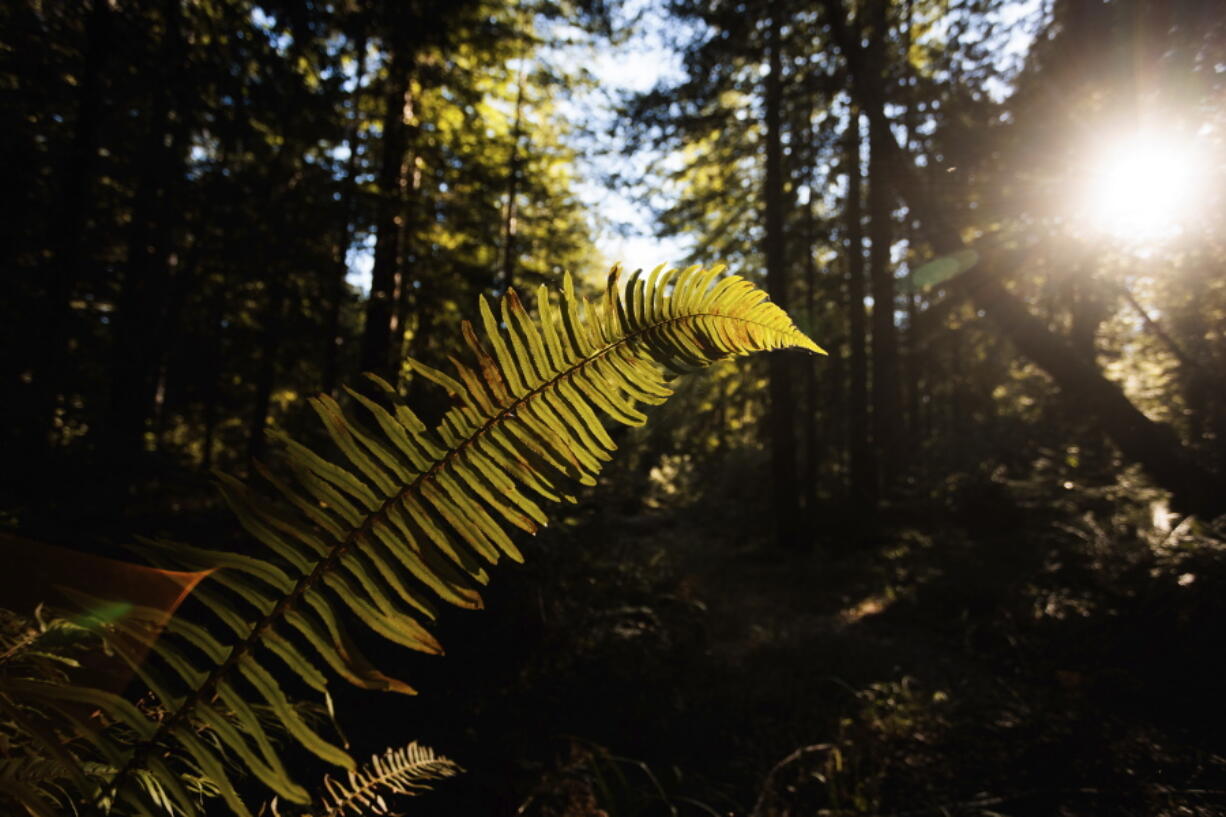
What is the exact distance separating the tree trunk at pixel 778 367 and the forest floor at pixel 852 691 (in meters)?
2.89

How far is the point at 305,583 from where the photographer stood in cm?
98

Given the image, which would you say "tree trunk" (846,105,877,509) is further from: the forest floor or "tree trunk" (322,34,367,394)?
"tree trunk" (322,34,367,394)

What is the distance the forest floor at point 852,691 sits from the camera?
3.13m

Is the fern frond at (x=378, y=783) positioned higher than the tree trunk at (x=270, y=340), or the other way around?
the tree trunk at (x=270, y=340)

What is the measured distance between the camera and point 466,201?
997cm

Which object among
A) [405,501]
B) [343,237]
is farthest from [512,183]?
[405,501]

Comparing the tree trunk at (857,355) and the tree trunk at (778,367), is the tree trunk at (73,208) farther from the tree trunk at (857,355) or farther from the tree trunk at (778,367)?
the tree trunk at (857,355)

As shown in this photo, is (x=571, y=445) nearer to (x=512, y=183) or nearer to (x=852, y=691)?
(x=852, y=691)

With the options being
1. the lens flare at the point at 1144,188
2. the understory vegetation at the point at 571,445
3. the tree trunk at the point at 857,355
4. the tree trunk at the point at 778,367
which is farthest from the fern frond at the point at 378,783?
the tree trunk at the point at 857,355

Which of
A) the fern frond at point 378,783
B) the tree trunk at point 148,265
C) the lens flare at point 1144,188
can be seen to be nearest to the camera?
the fern frond at point 378,783

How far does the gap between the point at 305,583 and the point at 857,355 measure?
1310 cm

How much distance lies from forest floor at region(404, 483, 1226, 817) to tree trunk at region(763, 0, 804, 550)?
2.89 metres

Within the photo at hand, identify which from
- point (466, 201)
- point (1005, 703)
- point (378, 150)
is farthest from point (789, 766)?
point (378, 150)

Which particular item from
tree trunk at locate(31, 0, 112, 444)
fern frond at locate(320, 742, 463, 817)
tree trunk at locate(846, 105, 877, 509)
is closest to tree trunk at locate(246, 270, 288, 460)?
tree trunk at locate(31, 0, 112, 444)
